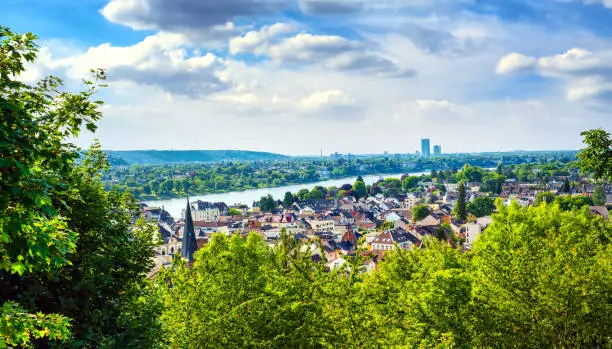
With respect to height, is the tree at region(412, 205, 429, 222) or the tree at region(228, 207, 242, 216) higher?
the tree at region(412, 205, 429, 222)

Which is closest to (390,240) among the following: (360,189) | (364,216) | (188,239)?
(188,239)

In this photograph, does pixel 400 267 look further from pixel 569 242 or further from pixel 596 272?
pixel 596 272

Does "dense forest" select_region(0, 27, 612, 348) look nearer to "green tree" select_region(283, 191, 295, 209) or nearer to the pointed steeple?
the pointed steeple

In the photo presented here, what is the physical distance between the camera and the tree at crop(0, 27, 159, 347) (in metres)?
5.33

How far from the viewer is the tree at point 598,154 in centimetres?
1263

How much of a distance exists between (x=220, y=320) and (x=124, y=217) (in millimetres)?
3445

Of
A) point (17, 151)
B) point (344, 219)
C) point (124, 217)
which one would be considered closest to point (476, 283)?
point (124, 217)

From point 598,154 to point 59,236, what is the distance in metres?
12.0

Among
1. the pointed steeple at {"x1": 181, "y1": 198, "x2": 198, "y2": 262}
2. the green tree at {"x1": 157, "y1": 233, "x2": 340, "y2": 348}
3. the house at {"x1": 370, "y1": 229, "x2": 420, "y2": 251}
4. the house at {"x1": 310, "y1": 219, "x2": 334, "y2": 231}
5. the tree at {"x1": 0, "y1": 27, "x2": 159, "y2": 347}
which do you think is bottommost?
the house at {"x1": 310, "y1": 219, "x2": 334, "y2": 231}

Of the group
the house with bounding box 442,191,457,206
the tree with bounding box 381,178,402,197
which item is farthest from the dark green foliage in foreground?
the tree with bounding box 381,178,402,197

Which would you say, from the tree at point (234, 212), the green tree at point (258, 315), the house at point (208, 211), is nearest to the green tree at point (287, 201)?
the tree at point (234, 212)

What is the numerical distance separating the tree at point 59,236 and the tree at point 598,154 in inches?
419

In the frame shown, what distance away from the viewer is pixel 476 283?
13688mm

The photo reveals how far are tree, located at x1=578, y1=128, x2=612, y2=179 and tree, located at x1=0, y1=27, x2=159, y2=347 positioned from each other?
10.6m
